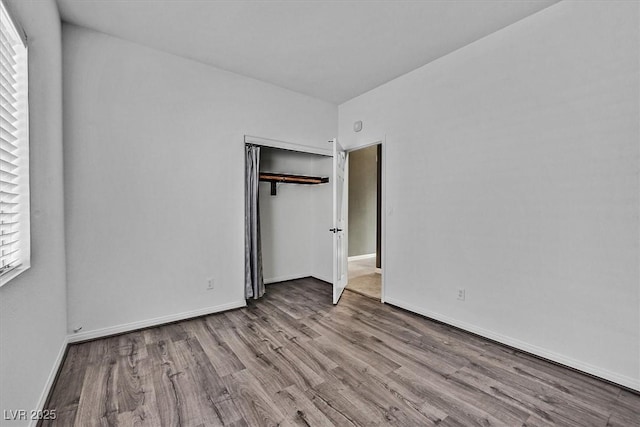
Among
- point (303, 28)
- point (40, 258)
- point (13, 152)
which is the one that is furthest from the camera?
point (303, 28)

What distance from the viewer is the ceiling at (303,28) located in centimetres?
230

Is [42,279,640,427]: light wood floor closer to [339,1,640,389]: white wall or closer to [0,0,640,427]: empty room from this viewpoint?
[0,0,640,427]: empty room

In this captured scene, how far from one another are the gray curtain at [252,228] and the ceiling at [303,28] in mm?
1044

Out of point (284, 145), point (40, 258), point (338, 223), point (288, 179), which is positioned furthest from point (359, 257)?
point (40, 258)

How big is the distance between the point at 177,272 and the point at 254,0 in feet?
8.44

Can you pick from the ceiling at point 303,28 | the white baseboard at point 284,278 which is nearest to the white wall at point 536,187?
the ceiling at point 303,28

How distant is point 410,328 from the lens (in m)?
2.89

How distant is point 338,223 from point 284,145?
49.1 inches

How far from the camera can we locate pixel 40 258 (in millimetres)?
1799

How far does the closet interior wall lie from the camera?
4.46 m

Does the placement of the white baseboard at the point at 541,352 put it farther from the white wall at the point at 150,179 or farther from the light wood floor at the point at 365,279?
the white wall at the point at 150,179

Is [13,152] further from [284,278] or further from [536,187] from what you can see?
[284,278]

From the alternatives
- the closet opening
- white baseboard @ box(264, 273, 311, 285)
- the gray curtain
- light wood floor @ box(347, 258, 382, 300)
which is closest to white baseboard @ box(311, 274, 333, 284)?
the closet opening

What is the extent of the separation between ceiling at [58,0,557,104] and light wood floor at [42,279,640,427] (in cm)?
276
